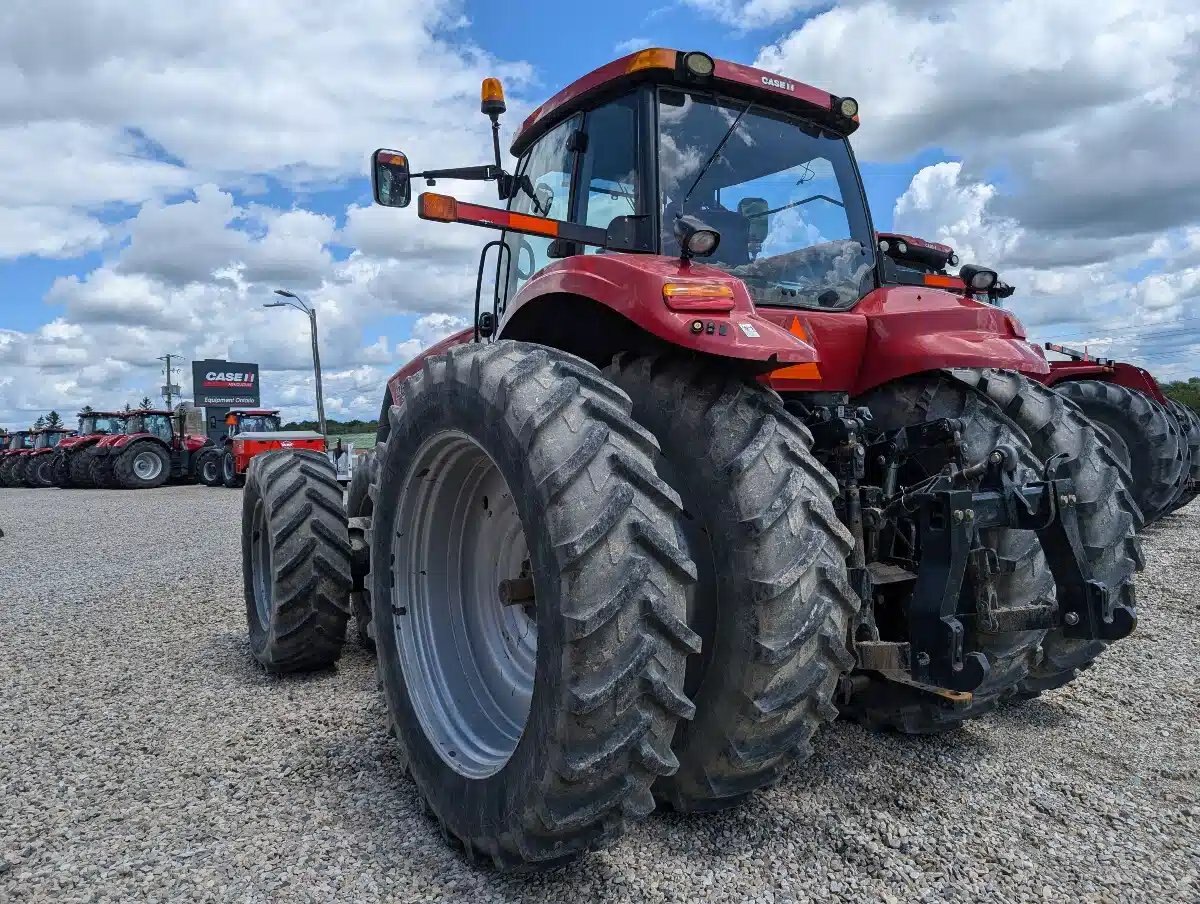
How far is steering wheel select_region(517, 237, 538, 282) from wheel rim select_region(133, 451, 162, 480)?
73.7ft

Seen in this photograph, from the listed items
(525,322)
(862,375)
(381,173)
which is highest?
(381,173)

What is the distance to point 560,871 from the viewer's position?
2.38 m

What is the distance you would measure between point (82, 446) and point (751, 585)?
2723 centimetres

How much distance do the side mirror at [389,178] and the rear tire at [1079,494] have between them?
2.34m

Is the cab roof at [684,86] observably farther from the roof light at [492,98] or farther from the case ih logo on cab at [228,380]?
the case ih logo on cab at [228,380]

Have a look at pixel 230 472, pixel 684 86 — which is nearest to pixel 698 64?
pixel 684 86

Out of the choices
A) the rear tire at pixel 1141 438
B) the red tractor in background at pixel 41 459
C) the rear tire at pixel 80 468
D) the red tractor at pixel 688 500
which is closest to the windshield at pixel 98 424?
the red tractor in background at pixel 41 459

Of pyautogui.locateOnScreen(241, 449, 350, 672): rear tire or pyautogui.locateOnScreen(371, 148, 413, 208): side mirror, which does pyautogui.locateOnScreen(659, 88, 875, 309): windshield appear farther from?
pyautogui.locateOnScreen(241, 449, 350, 672): rear tire

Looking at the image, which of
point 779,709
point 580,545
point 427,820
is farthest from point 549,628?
point 427,820

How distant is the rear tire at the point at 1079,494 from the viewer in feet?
10.3

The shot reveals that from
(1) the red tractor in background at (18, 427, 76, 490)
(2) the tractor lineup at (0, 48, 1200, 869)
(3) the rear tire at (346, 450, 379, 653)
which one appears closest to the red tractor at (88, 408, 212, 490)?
(1) the red tractor in background at (18, 427, 76, 490)

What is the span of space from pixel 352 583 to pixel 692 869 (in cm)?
246

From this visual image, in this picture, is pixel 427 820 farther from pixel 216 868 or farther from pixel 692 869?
pixel 692 869

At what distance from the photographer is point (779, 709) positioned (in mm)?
2270
